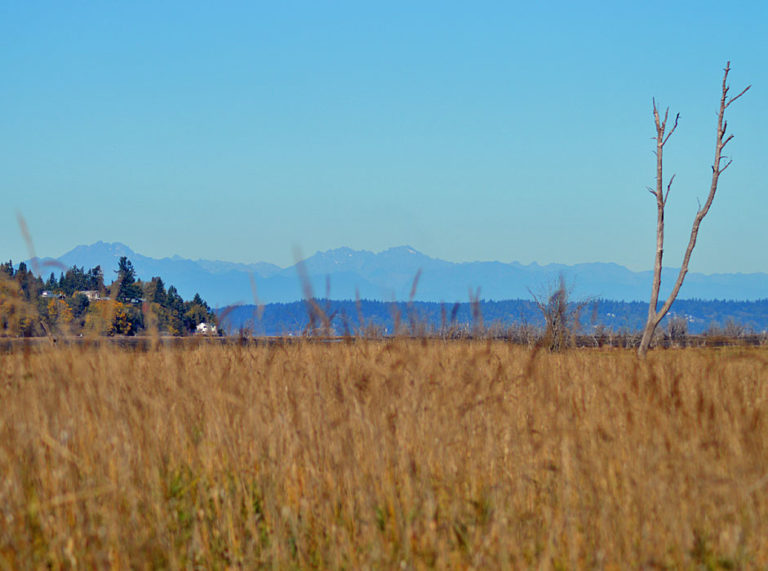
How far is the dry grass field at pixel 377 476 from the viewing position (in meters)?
3.47

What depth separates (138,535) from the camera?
361 centimetres

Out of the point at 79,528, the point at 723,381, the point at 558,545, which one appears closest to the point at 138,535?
the point at 79,528

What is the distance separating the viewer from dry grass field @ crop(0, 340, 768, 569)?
11.4 feet

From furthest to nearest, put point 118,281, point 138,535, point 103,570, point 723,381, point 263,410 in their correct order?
point 723,381 < point 118,281 < point 263,410 < point 138,535 < point 103,570

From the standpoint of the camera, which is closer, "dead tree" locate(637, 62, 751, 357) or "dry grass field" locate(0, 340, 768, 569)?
"dry grass field" locate(0, 340, 768, 569)

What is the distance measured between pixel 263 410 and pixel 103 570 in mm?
1792

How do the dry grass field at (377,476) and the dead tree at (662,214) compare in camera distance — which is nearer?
the dry grass field at (377,476)

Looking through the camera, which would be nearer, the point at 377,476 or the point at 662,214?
the point at 377,476

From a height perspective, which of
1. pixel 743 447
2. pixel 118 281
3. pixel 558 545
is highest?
pixel 118 281

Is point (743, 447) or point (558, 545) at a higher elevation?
point (743, 447)

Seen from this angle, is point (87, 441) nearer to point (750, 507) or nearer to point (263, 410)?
point (263, 410)

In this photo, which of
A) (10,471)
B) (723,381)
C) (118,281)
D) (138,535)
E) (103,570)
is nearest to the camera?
(103,570)

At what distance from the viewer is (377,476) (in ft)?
13.4

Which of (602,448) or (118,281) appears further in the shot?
(118,281)
